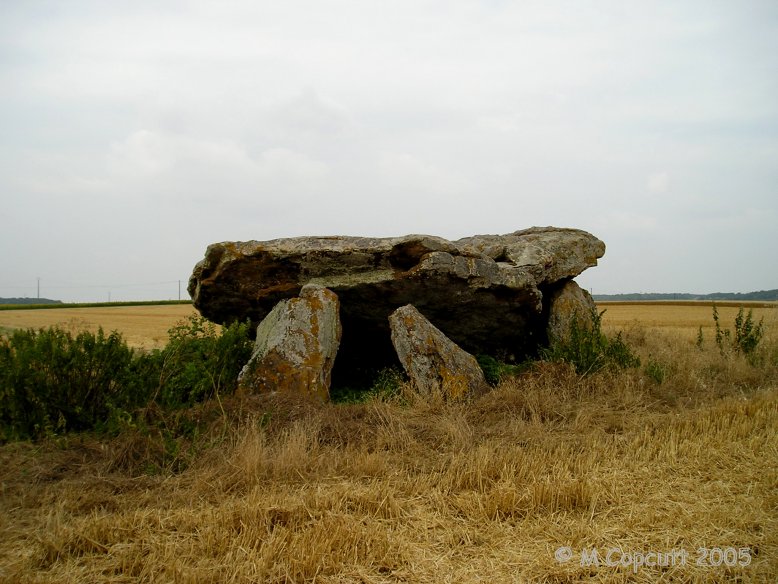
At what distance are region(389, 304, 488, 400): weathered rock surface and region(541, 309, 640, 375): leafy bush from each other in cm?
170

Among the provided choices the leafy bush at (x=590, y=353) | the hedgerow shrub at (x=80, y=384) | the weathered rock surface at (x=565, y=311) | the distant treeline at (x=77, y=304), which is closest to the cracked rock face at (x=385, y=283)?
the weathered rock surface at (x=565, y=311)

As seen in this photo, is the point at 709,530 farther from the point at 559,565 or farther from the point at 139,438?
the point at 139,438

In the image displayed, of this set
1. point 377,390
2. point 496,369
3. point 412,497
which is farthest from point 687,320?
point 412,497

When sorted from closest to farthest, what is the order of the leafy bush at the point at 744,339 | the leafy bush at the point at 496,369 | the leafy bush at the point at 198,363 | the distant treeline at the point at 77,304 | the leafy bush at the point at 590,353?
the leafy bush at the point at 198,363 < the leafy bush at the point at 590,353 < the leafy bush at the point at 496,369 < the leafy bush at the point at 744,339 < the distant treeline at the point at 77,304

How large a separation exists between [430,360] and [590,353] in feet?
9.26

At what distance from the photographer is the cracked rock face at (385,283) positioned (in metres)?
9.27

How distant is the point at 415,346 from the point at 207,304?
4.20 m

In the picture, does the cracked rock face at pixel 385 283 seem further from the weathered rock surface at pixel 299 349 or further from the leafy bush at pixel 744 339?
the leafy bush at pixel 744 339

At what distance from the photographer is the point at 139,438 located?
5828mm

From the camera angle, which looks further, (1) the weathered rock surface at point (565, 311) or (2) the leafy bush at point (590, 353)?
(1) the weathered rock surface at point (565, 311)

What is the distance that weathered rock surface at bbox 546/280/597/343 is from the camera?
11.0 m

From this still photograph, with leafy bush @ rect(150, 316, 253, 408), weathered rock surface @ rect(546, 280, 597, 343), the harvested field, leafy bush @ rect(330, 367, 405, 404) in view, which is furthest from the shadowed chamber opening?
the harvested field

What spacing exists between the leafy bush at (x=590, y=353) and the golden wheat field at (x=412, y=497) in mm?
1558

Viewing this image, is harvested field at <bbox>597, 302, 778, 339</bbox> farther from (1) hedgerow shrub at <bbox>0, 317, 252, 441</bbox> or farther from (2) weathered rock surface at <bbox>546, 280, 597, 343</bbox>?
(1) hedgerow shrub at <bbox>0, 317, 252, 441</bbox>
